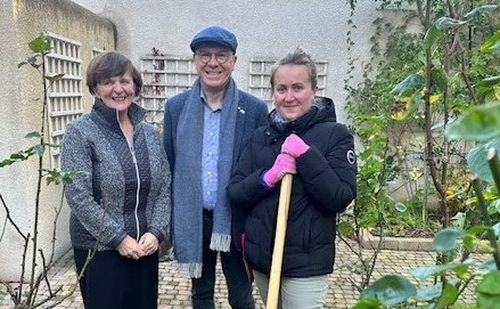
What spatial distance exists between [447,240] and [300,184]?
148 cm

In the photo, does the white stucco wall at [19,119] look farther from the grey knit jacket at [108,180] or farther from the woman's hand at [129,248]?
the woman's hand at [129,248]

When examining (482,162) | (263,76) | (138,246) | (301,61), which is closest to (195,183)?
(138,246)

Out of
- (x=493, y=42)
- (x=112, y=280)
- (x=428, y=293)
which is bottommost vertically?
(x=112, y=280)

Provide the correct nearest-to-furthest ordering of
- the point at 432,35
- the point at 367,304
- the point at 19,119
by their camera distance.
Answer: the point at 367,304, the point at 432,35, the point at 19,119

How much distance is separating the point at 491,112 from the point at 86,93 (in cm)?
534

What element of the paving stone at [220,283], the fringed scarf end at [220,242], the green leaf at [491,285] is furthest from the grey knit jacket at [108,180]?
the green leaf at [491,285]

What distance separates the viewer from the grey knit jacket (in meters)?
2.09

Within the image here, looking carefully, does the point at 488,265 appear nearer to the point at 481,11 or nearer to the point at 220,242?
the point at 481,11

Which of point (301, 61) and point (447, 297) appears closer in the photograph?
point (447, 297)

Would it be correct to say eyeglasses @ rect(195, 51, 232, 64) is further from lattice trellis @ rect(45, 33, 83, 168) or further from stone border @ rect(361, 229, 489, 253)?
stone border @ rect(361, 229, 489, 253)

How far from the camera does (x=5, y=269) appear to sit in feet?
12.9

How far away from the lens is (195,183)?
242 centimetres

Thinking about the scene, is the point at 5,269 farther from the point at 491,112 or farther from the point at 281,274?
the point at 491,112

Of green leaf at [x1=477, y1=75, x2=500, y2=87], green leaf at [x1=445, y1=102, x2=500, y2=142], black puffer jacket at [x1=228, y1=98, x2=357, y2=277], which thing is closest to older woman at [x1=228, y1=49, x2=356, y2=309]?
black puffer jacket at [x1=228, y1=98, x2=357, y2=277]
